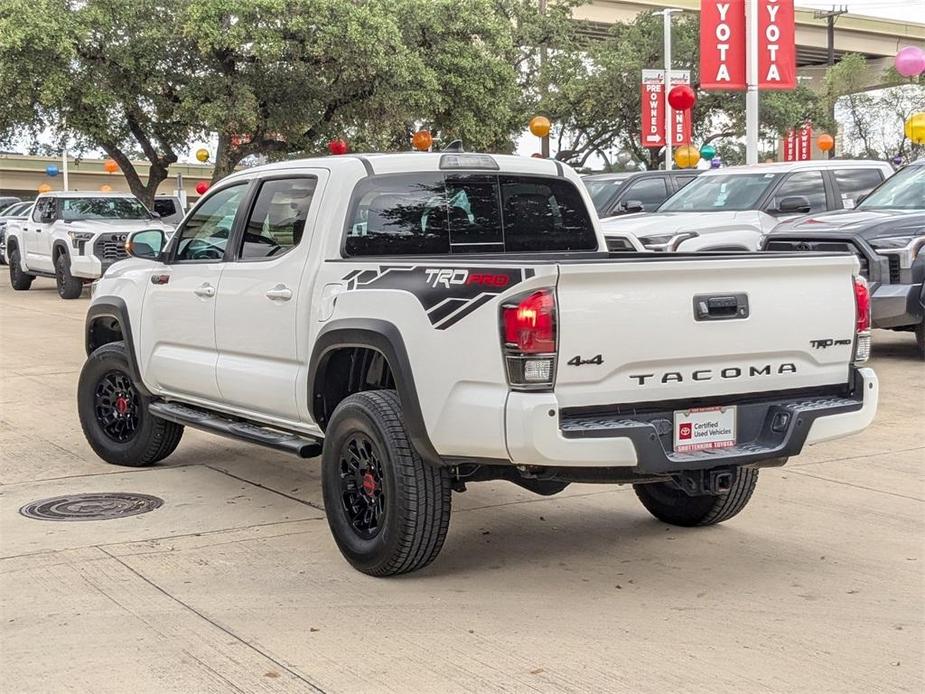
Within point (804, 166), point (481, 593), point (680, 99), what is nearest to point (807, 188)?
point (804, 166)

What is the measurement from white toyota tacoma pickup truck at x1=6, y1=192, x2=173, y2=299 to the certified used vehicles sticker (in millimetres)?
16716

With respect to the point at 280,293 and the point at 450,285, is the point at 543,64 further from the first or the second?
the point at 450,285

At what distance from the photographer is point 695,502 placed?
21.0 ft

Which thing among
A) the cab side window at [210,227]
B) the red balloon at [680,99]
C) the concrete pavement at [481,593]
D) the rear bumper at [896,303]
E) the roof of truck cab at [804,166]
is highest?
the red balloon at [680,99]

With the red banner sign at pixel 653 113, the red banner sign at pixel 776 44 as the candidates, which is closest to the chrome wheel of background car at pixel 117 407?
the red banner sign at pixel 776 44

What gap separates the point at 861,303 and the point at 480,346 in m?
1.87

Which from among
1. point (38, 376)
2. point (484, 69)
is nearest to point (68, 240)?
point (38, 376)

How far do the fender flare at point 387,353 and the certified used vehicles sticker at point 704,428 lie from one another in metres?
1.01

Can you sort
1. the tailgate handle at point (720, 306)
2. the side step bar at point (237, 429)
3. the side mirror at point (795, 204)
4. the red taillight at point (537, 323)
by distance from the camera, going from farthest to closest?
1. the side mirror at point (795, 204)
2. the side step bar at point (237, 429)
3. the tailgate handle at point (720, 306)
4. the red taillight at point (537, 323)

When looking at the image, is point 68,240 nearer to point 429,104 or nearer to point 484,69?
point 429,104

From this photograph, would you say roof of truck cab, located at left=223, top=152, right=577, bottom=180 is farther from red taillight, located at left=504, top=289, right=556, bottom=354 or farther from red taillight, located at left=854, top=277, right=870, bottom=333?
red taillight, located at left=854, top=277, right=870, bottom=333

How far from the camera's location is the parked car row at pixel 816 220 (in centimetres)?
1163

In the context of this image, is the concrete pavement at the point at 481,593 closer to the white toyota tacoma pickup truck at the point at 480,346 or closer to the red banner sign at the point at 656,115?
the white toyota tacoma pickup truck at the point at 480,346

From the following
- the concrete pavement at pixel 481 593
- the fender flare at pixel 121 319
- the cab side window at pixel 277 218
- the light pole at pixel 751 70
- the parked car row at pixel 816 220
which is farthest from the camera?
the light pole at pixel 751 70
